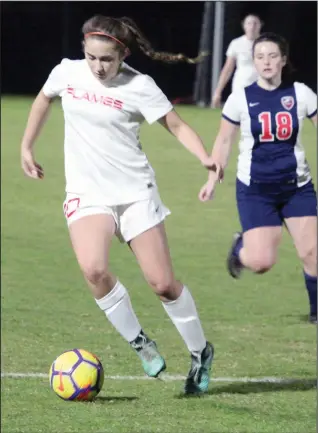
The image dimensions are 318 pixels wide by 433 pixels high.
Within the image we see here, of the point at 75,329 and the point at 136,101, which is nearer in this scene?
the point at 136,101

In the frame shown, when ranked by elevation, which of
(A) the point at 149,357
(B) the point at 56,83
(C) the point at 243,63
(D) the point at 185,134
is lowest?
Answer: (C) the point at 243,63

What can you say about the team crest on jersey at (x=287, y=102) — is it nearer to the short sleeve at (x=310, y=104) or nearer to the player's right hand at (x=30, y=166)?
the short sleeve at (x=310, y=104)

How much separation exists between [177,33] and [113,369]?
2234 cm

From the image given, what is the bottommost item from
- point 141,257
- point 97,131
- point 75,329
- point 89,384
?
point 75,329

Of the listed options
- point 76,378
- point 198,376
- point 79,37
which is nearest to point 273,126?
point 198,376

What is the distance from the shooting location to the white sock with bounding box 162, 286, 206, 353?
282 inches

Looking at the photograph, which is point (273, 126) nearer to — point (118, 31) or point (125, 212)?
point (125, 212)

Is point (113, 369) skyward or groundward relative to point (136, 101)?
groundward

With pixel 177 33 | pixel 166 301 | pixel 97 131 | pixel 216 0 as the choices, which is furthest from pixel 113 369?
pixel 177 33

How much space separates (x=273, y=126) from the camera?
8.59m

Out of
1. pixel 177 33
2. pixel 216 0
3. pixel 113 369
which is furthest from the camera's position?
pixel 177 33

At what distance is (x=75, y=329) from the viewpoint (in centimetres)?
953

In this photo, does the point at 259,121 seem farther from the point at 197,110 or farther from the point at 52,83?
the point at 197,110

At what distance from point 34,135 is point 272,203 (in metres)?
2.34
